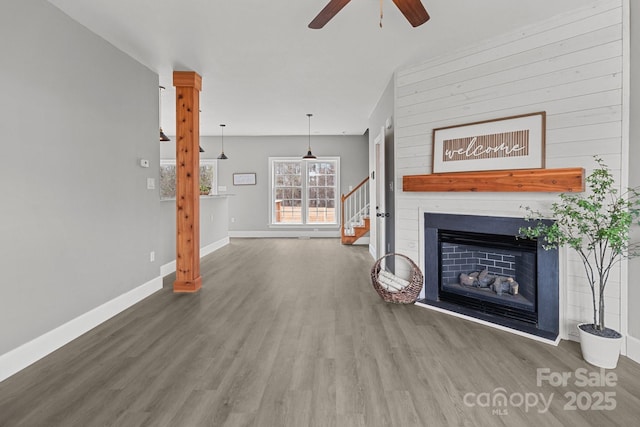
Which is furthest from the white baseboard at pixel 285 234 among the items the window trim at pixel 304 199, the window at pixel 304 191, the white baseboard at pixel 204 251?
the white baseboard at pixel 204 251

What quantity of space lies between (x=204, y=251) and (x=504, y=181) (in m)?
5.43

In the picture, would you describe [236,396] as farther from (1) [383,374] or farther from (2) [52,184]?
(2) [52,184]

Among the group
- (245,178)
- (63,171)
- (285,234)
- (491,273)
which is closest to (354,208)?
(285,234)

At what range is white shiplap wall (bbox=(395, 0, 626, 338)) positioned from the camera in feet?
8.33

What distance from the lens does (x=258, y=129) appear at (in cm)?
795

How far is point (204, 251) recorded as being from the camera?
6531 mm

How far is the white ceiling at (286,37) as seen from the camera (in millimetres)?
2705

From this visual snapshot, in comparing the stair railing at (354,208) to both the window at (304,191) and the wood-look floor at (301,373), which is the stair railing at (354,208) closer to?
the window at (304,191)

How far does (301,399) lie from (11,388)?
1.83 meters

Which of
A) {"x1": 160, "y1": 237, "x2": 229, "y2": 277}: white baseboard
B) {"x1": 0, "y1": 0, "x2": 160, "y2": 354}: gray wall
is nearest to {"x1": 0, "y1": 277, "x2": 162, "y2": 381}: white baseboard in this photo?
{"x1": 0, "y1": 0, "x2": 160, "y2": 354}: gray wall

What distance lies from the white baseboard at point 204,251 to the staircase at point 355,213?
9.19 feet

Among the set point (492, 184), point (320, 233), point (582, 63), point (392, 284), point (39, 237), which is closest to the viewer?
point (39, 237)

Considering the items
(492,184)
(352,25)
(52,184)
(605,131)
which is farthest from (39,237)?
(605,131)

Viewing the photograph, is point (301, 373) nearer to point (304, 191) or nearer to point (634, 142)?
point (634, 142)
